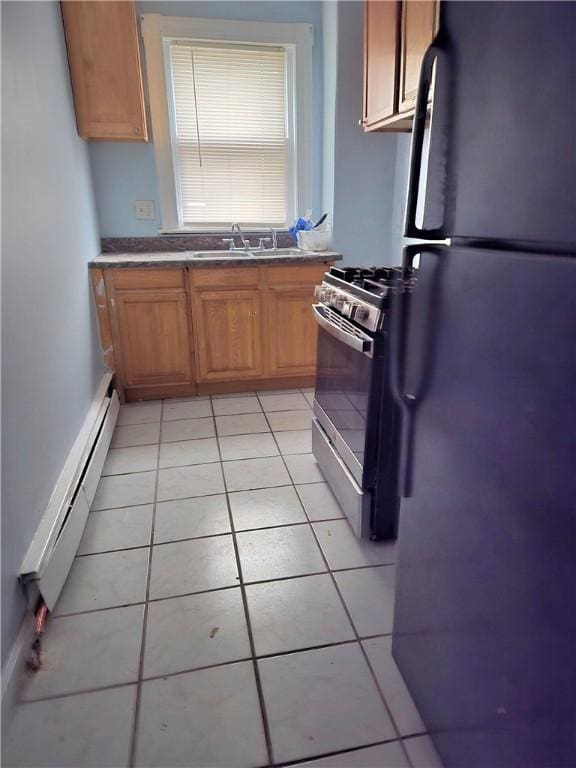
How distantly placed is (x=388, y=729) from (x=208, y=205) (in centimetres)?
328

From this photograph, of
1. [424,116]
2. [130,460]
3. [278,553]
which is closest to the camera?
[424,116]

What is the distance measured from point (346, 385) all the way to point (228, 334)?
148 centimetres

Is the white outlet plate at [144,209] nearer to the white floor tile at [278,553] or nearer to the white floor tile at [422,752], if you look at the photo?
the white floor tile at [278,553]

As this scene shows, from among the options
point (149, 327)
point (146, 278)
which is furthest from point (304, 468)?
point (146, 278)

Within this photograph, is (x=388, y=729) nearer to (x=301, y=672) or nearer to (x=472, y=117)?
(x=301, y=672)

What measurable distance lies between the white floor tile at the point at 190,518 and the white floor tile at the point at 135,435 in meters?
0.66

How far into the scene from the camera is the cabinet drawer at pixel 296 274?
3.04 m

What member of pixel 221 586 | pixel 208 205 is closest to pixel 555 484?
pixel 221 586

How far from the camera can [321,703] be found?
1.19 m

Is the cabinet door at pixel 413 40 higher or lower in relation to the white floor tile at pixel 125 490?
→ higher

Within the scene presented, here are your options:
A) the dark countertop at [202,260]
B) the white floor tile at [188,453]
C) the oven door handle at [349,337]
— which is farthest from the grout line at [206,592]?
the dark countertop at [202,260]

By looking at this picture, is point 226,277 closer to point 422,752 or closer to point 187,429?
point 187,429

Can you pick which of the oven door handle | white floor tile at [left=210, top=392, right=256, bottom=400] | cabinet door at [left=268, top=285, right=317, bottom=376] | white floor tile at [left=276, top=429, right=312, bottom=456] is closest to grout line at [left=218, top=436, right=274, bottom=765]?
white floor tile at [left=276, top=429, right=312, bottom=456]

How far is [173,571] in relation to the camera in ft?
5.37
